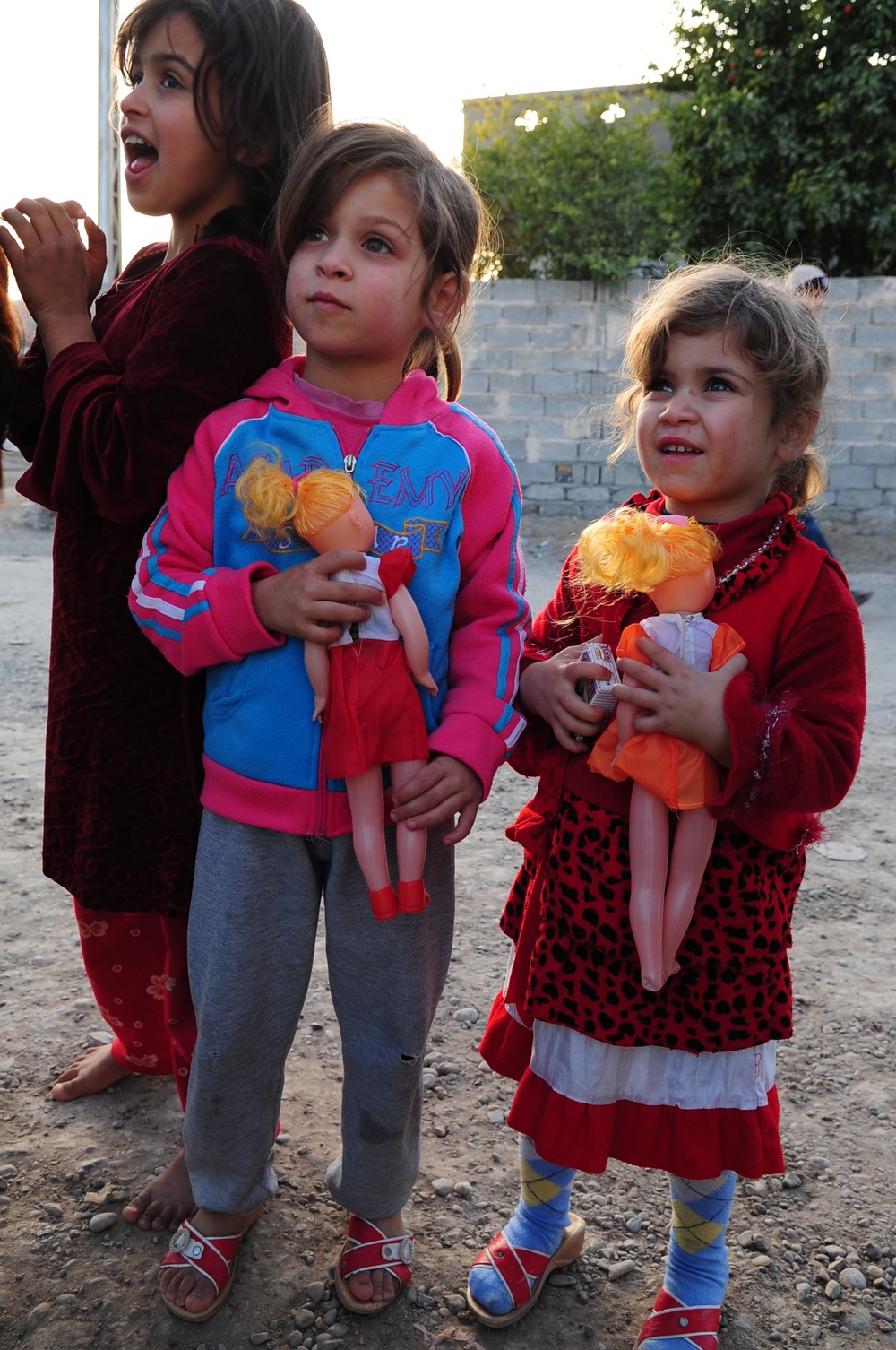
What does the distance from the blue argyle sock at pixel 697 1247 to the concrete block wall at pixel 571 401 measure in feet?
29.7

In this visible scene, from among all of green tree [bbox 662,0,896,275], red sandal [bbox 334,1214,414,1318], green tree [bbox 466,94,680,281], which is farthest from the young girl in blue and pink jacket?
green tree [bbox 662,0,896,275]

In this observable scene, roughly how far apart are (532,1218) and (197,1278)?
0.57 meters

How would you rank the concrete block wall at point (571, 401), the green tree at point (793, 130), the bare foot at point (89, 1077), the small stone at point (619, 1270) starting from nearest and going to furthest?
the small stone at point (619, 1270)
the bare foot at point (89, 1077)
the concrete block wall at point (571, 401)
the green tree at point (793, 130)

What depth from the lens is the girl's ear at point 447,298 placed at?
170 cm

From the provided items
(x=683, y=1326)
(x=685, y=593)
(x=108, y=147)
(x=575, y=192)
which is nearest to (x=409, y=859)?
(x=685, y=593)

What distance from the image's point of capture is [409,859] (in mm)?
1609

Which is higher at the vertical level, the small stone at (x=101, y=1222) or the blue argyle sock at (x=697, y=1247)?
the blue argyle sock at (x=697, y=1247)

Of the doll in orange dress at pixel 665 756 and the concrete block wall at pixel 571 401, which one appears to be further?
the concrete block wall at pixel 571 401

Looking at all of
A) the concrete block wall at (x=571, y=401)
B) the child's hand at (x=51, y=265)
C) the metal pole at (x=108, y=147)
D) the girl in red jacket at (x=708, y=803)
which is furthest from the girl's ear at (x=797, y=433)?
the concrete block wall at (x=571, y=401)

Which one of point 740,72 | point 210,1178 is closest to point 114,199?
point 740,72

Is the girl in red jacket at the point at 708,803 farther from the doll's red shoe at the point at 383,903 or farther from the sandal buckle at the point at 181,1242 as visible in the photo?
the sandal buckle at the point at 181,1242

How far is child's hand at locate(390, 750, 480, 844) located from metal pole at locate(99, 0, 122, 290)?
874 cm

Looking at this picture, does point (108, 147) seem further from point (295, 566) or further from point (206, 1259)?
point (206, 1259)

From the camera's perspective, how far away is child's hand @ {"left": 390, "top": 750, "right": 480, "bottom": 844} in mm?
1583
